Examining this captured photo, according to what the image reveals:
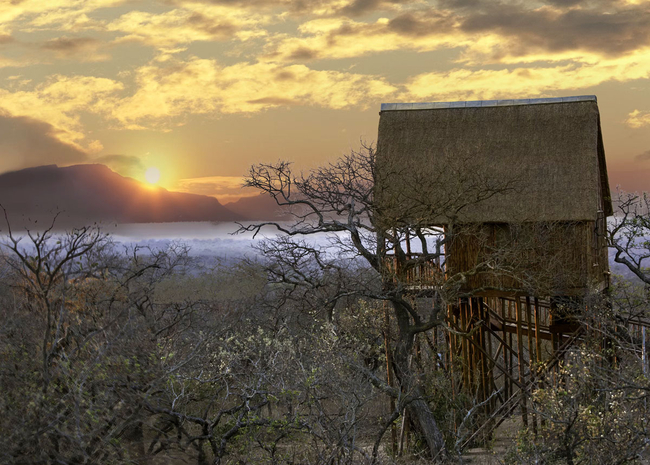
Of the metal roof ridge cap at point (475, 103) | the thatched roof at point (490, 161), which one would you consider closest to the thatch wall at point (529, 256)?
the thatched roof at point (490, 161)

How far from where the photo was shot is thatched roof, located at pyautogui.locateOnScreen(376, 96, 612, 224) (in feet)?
68.1

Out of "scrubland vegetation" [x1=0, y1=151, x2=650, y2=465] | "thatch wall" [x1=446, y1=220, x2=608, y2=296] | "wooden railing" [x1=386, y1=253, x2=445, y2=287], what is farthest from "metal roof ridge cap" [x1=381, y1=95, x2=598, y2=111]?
"wooden railing" [x1=386, y1=253, x2=445, y2=287]

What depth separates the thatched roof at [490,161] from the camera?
→ 2075cm

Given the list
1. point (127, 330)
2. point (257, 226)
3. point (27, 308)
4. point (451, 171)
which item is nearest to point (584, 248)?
point (451, 171)

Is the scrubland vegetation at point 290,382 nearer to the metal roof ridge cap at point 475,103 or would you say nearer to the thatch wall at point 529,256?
the thatch wall at point 529,256

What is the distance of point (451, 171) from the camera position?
21.8 meters

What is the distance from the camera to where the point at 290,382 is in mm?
24531

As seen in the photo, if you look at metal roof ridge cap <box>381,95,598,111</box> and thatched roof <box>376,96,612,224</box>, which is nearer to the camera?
thatched roof <box>376,96,612,224</box>

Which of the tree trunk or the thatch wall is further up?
the thatch wall

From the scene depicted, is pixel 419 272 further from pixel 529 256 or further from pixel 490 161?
pixel 490 161

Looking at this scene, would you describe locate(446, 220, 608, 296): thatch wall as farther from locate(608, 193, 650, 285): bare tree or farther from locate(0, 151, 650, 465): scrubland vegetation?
locate(608, 193, 650, 285): bare tree

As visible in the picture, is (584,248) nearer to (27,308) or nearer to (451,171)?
(451,171)

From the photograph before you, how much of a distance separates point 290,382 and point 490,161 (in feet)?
35.0

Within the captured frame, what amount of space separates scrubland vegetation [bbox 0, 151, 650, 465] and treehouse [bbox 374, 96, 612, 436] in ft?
3.39
